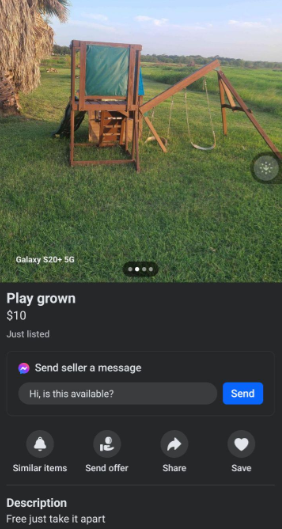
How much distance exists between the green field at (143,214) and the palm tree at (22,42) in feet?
11.8

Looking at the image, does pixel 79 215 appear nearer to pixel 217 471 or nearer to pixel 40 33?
pixel 217 471

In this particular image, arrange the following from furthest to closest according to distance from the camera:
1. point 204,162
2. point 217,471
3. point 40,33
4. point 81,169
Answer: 1. point 40,33
2. point 204,162
3. point 81,169
4. point 217,471

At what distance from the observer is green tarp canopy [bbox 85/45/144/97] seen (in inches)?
309

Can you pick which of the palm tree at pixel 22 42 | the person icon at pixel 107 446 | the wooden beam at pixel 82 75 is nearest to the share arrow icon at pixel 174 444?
the person icon at pixel 107 446

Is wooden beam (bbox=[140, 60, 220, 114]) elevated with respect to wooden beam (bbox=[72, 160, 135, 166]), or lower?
elevated

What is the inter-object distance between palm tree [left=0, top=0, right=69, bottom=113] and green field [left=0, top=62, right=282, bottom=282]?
3612 millimetres

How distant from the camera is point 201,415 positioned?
137 centimetres

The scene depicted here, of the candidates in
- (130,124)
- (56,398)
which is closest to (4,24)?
(130,124)

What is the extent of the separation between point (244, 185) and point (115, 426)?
19.2ft

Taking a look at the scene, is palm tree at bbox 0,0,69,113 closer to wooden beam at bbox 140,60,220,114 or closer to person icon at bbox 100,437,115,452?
wooden beam at bbox 140,60,220,114

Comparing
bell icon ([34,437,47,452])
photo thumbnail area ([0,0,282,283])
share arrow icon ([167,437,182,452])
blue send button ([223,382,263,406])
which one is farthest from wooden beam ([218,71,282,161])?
bell icon ([34,437,47,452])

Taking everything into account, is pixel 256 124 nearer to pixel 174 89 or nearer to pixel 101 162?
pixel 174 89

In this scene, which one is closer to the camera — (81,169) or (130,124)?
(81,169)

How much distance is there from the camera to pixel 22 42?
12.5 m
